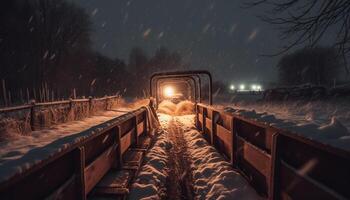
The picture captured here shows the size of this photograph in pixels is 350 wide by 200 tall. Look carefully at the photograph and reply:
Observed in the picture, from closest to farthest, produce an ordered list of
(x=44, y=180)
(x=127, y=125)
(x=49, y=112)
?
(x=44, y=180)
(x=127, y=125)
(x=49, y=112)

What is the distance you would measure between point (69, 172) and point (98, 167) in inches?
33.5

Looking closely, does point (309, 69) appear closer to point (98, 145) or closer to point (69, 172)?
point (98, 145)

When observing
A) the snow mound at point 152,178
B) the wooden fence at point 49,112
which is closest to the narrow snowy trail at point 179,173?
the snow mound at point 152,178

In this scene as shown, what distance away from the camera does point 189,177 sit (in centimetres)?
405

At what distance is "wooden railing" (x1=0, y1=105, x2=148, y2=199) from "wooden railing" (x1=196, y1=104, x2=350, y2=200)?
2.27 metres

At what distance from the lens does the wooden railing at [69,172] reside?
5.30 feet

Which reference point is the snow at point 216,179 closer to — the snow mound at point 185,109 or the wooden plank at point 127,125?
the wooden plank at point 127,125

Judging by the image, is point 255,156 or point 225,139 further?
point 225,139

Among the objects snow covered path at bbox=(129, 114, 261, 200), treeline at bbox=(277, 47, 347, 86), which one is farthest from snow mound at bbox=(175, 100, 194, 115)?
treeline at bbox=(277, 47, 347, 86)

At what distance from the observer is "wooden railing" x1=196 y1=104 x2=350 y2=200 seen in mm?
1721

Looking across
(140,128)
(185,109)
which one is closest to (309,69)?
(185,109)

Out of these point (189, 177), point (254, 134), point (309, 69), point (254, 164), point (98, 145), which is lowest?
point (189, 177)

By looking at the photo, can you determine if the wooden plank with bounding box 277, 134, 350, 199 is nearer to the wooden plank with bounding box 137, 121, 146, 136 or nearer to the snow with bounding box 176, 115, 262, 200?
the snow with bounding box 176, 115, 262, 200

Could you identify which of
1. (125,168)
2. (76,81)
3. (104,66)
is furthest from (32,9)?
(125,168)
